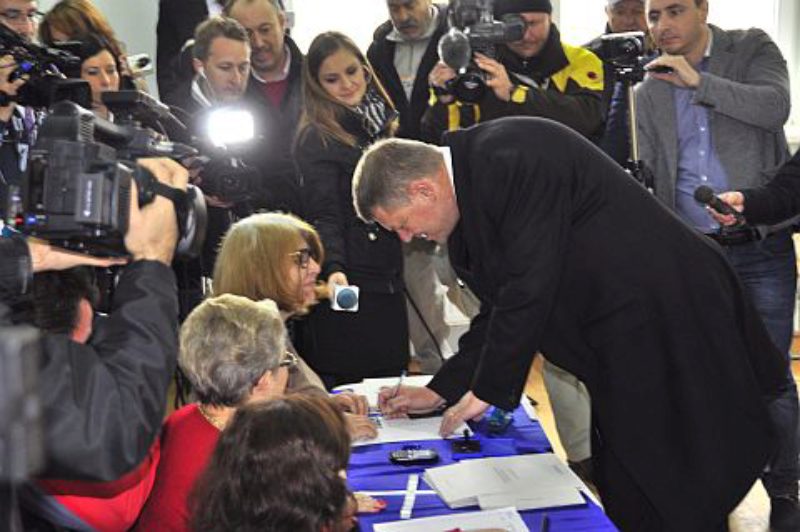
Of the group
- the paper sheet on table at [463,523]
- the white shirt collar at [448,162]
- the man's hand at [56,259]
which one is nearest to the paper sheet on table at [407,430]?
the paper sheet on table at [463,523]

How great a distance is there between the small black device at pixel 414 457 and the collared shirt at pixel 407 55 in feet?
7.92

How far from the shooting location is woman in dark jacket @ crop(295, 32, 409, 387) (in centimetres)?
367

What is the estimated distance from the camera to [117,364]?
4.67 ft

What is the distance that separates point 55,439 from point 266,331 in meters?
1.05

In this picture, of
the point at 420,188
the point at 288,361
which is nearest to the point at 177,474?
the point at 288,361

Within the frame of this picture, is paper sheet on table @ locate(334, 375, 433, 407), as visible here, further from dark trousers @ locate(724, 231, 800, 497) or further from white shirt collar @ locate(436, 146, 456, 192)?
dark trousers @ locate(724, 231, 800, 497)

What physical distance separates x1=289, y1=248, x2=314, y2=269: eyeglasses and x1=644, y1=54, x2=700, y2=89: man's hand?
4.20ft

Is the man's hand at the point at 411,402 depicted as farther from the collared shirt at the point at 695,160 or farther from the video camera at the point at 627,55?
the video camera at the point at 627,55

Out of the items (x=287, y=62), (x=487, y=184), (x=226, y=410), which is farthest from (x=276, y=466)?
(x=287, y=62)

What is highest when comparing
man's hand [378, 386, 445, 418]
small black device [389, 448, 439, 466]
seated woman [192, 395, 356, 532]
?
seated woman [192, 395, 356, 532]

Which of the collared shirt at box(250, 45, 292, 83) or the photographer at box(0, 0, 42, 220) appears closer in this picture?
the photographer at box(0, 0, 42, 220)

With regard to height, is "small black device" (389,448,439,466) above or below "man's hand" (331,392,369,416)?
below

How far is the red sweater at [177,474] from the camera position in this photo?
2.07 meters

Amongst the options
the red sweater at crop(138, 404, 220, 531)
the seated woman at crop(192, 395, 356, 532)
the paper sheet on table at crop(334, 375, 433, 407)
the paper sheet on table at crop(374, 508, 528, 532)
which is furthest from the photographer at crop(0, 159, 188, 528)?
the paper sheet on table at crop(334, 375, 433, 407)
